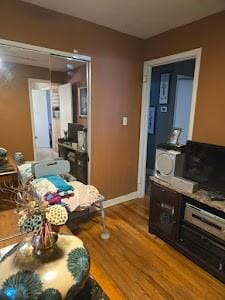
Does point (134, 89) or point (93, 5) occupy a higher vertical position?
point (93, 5)

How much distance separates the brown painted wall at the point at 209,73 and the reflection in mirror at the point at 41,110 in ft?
4.28

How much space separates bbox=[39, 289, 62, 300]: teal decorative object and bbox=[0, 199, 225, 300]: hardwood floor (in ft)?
1.25

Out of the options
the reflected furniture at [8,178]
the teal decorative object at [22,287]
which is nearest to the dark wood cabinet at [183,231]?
the reflected furniture at [8,178]

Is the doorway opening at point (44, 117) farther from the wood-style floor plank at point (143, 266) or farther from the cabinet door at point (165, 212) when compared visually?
the cabinet door at point (165, 212)

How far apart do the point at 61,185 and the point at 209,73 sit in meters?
2.01

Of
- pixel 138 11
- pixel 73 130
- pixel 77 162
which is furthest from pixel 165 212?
pixel 138 11

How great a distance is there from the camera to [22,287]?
73cm

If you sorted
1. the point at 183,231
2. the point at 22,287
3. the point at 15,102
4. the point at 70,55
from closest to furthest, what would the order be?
the point at 22,287, the point at 183,231, the point at 15,102, the point at 70,55

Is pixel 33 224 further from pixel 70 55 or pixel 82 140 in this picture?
pixel 70 55

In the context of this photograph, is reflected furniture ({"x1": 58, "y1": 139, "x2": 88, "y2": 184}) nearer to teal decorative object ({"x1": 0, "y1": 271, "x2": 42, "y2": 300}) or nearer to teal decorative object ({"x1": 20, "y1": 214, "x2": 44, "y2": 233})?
teal decorative object ({"x1": 20, "y1": 214, "x2": 44, "y2": 233})

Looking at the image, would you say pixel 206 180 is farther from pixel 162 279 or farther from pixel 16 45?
pixel 16 45

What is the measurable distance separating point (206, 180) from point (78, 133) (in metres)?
1.65

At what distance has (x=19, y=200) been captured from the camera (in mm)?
1029

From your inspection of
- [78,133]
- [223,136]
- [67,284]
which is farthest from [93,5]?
[67,284]
